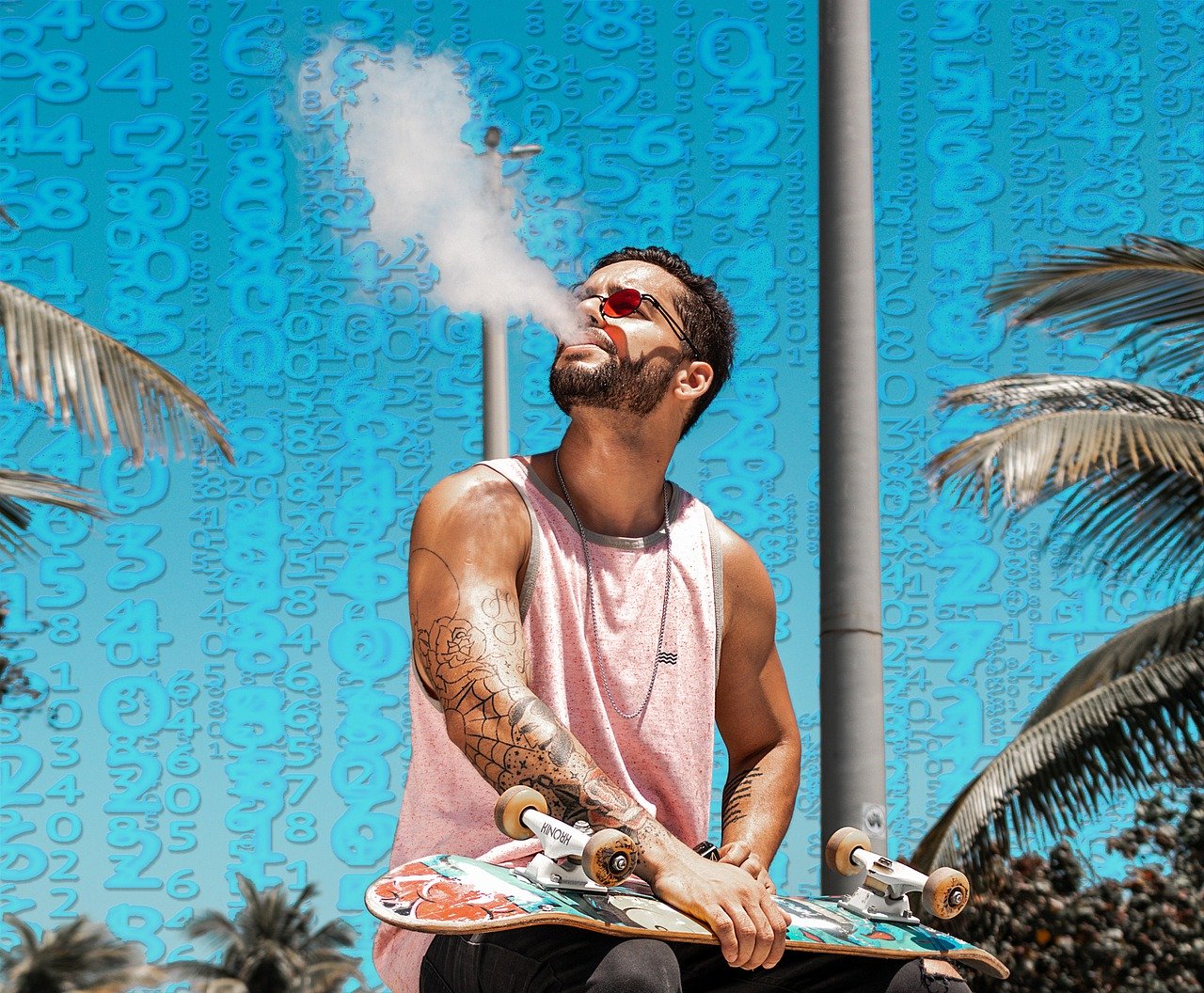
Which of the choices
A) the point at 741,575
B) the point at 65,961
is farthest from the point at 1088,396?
the point at 65,961

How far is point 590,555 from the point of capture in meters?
3.40

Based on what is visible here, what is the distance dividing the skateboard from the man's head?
103 centimetres

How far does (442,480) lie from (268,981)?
55.2m

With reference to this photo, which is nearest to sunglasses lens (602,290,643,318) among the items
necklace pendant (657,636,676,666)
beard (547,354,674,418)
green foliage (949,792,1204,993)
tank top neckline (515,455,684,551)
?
beard (547,354,674,418)

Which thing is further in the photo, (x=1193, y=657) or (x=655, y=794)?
(x=1193, y=657)

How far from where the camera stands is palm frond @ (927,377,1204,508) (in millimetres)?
8758

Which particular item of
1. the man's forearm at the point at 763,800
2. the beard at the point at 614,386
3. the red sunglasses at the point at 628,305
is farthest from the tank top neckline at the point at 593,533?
the man's forearm at the point at 763,800

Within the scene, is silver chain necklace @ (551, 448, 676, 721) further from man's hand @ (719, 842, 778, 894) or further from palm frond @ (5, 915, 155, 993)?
palm frond @ (5, 915, 155, 993)

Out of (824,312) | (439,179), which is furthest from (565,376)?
(824,312)

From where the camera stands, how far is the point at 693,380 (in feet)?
11.7

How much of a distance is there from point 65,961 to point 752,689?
49.5m

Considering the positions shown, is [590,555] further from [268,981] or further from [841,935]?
[268,981]

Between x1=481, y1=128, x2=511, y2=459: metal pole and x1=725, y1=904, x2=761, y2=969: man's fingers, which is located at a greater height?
x1=481, y1=128, x2=511, y2=459: metal pole

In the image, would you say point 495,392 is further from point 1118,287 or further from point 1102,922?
point 1102,922
